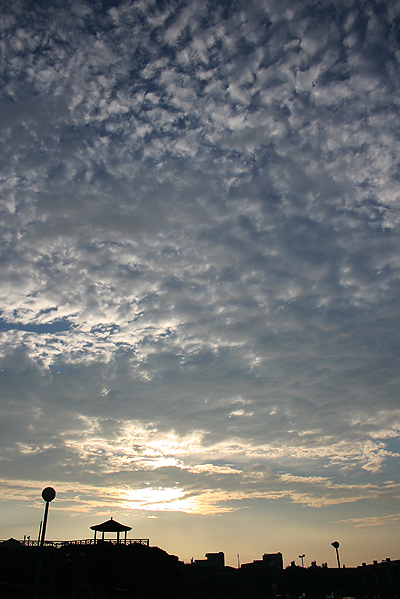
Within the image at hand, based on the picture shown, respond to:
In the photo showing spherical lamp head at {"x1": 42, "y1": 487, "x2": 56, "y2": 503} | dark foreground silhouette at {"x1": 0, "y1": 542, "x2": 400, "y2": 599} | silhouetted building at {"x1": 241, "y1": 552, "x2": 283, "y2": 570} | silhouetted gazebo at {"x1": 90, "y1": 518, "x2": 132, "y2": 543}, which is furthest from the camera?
silhouetted building at {"x1": 241, "y1": 552, "x2": 283, "y2": 570}

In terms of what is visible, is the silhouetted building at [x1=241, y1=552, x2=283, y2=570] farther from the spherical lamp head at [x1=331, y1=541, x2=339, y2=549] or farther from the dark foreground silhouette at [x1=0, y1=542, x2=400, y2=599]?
the spherical lamp head at [x1=331, y1=541, x2=339, y2=549]

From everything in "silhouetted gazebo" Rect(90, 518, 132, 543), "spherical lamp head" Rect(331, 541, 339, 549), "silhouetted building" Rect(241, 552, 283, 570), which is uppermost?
"silhouetted gazebo" Rect(90, 518, 132, 543)

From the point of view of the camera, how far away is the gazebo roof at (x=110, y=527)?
49406 mm

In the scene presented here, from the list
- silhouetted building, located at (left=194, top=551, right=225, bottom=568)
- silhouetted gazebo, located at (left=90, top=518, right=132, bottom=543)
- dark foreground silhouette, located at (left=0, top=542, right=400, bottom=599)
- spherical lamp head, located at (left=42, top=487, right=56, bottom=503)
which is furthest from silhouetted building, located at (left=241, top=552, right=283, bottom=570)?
spherical lamp head, located at (left=42, top=487, right=56, bottom=503)

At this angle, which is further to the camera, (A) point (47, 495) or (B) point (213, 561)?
(B) point (213, 561)

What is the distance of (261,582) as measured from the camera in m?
86.0

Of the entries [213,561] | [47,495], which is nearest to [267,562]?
[213,561]

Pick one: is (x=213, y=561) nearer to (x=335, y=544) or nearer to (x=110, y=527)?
(x=110, y=527)

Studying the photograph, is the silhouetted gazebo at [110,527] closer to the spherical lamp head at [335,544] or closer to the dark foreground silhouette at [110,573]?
Result: the dark foreground silhouette at [110,573]

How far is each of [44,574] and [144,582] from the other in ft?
40.2

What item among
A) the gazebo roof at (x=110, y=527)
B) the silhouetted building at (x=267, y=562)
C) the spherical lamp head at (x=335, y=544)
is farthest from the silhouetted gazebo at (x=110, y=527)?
the silhouetted building at (x=267, y=562)

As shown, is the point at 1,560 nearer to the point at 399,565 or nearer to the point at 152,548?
the point at 152,548

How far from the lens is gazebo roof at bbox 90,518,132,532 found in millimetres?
49406

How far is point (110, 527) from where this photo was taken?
49.8 m
